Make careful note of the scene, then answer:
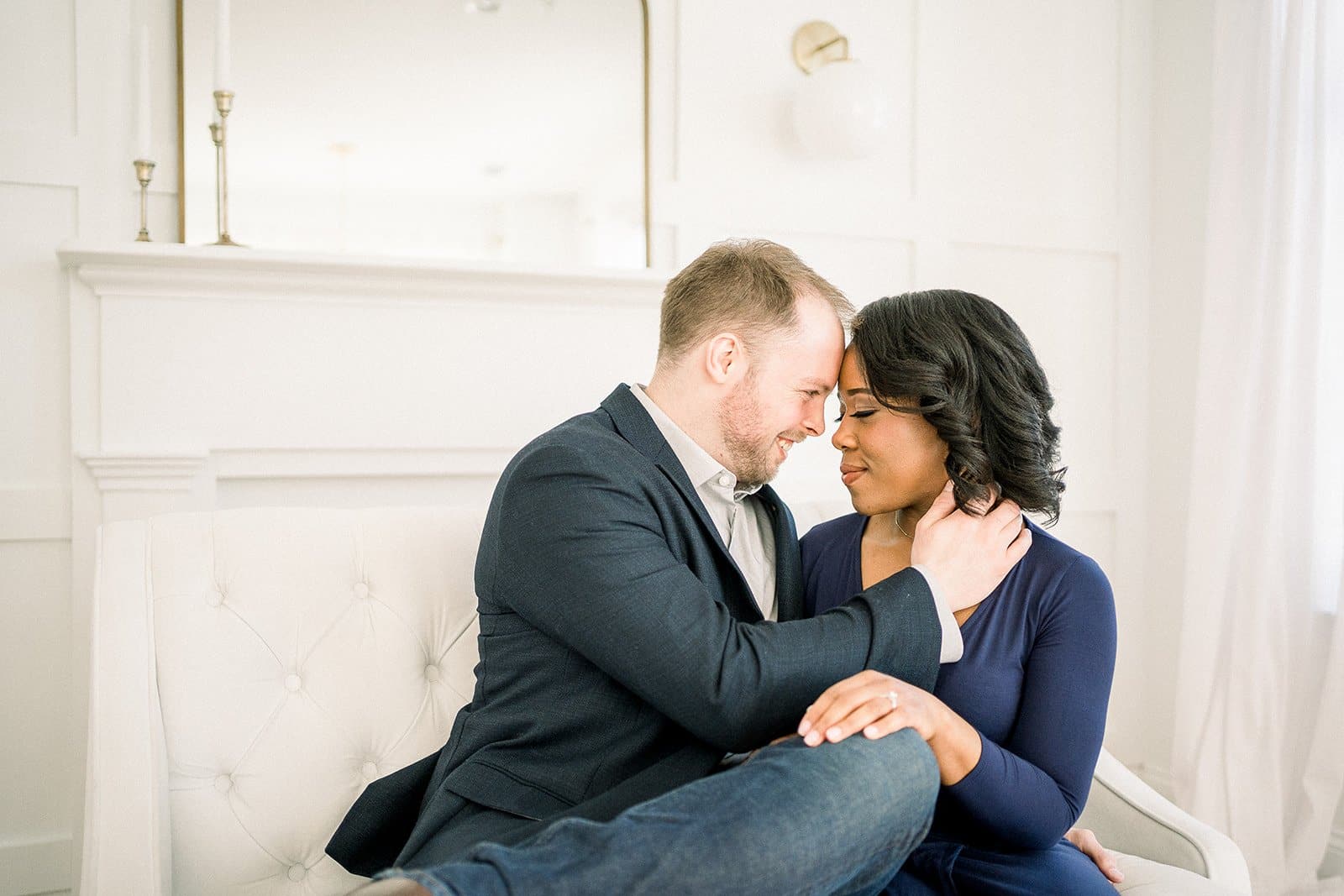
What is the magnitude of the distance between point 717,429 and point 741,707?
0.46 metres

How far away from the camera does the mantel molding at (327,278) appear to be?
2025 millimetres

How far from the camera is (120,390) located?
207 cm

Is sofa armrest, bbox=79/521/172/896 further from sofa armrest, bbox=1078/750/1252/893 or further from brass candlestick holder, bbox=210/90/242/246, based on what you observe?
sofa armrest, bbox=1078/750/1252/893

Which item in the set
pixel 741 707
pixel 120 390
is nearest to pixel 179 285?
pixel 120 390

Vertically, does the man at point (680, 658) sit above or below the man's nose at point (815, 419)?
below

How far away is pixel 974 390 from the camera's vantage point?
1389mm

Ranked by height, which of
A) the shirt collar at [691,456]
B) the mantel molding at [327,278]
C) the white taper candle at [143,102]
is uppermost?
the white taper candle at [143,102]

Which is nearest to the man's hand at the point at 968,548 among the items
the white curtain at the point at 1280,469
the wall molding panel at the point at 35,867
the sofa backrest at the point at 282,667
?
the sofa backrest at the point at 282,667

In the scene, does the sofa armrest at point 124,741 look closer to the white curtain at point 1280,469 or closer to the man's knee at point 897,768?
the man's knee at point 897,768

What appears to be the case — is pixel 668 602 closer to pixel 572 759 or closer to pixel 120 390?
pixel 572 759

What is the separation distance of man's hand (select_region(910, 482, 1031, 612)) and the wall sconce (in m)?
1.37

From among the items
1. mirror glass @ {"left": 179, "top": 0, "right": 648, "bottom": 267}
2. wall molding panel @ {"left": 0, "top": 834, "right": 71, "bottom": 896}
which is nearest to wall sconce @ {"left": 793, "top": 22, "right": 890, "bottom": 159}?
mirror glass @ {"left": 179, "top": 0, "right": 648, "bottom": 267}

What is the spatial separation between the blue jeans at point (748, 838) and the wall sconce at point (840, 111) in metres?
1.77

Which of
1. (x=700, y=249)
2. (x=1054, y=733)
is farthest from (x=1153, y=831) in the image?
(x=700, y=249)
